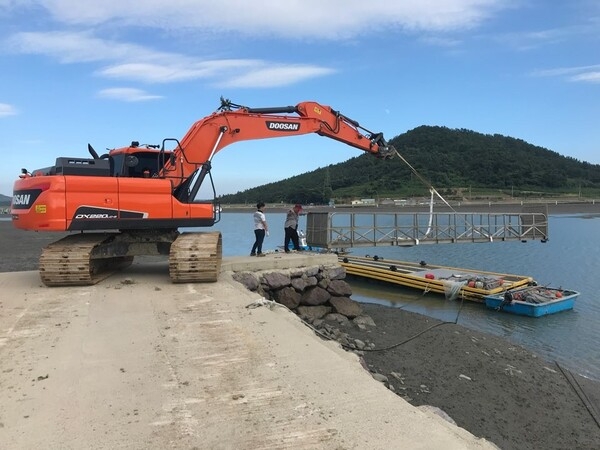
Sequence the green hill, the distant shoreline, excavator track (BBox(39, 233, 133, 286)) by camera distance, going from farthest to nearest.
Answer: the green hill
the distant shoreline
excavator track (BBox(39, 233, 133, 286))

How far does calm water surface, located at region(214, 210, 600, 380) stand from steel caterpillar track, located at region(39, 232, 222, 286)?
29.7 feet

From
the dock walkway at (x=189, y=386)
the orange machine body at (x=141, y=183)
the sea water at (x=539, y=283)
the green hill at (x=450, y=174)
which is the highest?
the green hill at (x=450, y=174)

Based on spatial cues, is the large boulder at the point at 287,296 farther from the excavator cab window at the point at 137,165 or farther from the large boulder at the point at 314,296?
the excavator cab window at the point at 137,165

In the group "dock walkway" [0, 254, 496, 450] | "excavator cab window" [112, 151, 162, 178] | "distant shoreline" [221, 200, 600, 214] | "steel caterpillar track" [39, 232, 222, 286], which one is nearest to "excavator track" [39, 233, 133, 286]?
"steel caterpillar track" [39, 232, 222, 286]

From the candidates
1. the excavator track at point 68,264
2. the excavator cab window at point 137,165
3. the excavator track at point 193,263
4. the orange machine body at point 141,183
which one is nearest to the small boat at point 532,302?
the orange machine body at point 141,183

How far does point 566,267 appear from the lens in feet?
91.1

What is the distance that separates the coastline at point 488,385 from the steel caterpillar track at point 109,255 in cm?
370

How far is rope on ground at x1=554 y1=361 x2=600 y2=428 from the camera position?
28.7 ft

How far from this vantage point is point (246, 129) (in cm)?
1221

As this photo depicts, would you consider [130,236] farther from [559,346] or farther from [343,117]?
[559,346]

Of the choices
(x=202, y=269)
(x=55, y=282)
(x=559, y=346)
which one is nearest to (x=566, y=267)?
(x=559, y=346)

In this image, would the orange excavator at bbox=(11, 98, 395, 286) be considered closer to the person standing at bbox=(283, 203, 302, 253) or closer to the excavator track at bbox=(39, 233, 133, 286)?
the excavator track at bbox=(39, 233, 133, 286)

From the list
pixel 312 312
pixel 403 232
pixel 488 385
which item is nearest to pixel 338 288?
pixel 312 312

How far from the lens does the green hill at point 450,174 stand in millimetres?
108188
